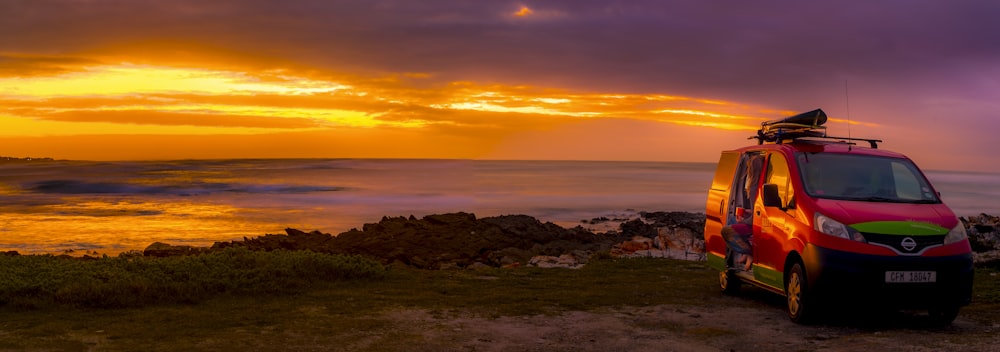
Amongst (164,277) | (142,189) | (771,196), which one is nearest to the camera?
(771,196)

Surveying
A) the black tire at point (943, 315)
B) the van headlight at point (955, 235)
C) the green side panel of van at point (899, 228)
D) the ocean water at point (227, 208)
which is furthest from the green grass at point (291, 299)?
the ocean water at point (227, 208)

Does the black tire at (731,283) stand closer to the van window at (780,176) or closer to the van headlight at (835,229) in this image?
the van window at (780,176)

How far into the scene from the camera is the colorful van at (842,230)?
9.66 m

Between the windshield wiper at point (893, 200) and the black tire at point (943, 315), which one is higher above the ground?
the windshield wiper at point (893, 200)

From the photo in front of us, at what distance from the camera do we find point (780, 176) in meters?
11.3

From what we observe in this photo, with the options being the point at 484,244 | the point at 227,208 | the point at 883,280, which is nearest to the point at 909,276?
the point at 883,280

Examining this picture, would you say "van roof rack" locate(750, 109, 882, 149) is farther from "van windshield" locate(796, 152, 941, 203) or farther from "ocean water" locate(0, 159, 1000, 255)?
"ocean water" locate(0, 159, 1000, 255)

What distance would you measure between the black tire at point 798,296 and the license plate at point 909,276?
2.92 ft

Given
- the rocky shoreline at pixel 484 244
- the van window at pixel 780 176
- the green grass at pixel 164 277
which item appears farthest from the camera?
the rocky shoreline at pixel 484 244

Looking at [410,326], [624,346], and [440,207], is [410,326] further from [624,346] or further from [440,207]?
[440,207]

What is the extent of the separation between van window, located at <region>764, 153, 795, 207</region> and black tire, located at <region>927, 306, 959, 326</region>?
2.13m

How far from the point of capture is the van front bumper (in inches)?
379

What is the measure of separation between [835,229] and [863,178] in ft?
4.96

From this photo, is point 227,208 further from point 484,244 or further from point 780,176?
point 780,176
